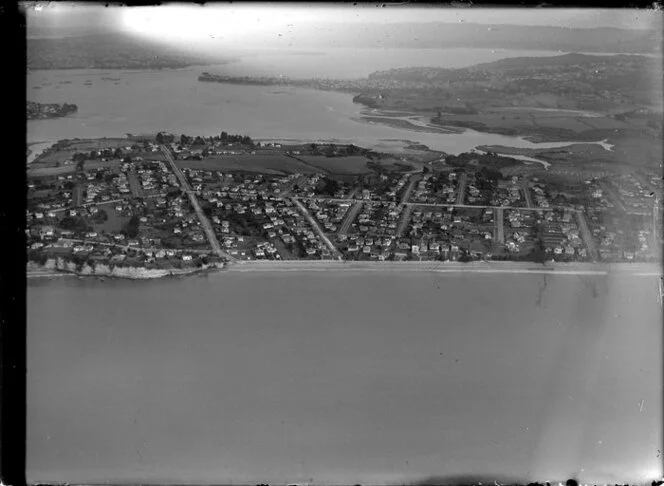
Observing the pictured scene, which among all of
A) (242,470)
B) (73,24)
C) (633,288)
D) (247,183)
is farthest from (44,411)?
(633,288)

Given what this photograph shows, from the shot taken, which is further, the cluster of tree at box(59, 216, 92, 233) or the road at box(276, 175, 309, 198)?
the road at box(276, 175, 309, 198)

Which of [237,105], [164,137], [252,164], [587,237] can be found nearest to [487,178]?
[587,237]

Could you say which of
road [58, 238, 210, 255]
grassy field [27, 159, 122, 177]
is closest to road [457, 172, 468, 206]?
road [58, 238, 210, 255]

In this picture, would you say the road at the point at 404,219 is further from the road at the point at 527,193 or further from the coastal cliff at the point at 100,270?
the coastal cliff at the point at 100,270

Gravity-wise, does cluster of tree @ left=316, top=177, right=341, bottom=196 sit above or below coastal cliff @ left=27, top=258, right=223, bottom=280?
above

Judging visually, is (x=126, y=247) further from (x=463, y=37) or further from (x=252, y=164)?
(x=463, y=37)

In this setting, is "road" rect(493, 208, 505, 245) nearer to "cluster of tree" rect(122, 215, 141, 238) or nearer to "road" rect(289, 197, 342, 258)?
"road" rect(289, 197, 342, 258)

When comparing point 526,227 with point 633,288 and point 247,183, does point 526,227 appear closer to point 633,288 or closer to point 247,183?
point 633,288
